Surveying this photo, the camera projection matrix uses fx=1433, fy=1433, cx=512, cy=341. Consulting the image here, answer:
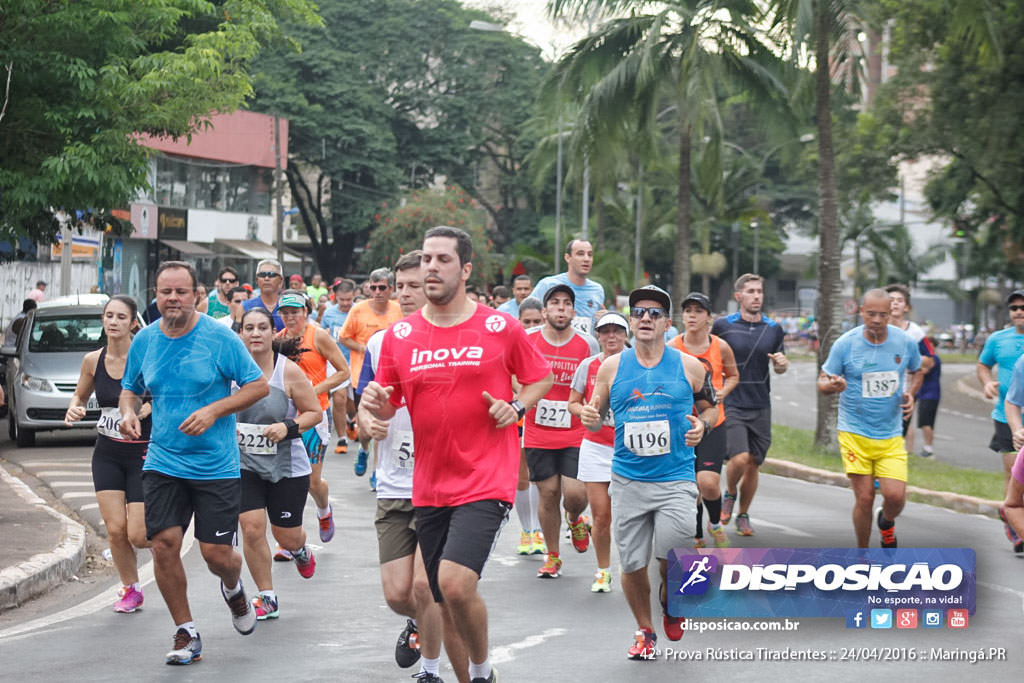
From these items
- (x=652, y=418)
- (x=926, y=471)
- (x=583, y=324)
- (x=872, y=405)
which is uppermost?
(x=583, y=324)

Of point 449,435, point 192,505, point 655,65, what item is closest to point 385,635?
point 192,505

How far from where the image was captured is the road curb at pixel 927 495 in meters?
13.0

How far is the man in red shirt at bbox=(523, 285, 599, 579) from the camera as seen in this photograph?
9.50 meters

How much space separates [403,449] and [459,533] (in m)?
1.11

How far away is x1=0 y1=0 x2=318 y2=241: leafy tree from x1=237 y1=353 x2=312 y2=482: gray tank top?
349 inches

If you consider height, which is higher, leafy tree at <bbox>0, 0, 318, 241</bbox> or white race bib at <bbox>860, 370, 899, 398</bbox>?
leafy tree at <bbox>0, 0, 318, 241</bbox>

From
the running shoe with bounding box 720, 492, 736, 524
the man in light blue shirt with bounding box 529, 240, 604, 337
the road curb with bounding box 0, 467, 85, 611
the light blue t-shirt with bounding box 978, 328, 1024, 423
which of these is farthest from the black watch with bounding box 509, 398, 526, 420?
the light blue t-shirt with bounding box 978, 328, 1024, 423

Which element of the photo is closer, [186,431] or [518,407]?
[518,407]

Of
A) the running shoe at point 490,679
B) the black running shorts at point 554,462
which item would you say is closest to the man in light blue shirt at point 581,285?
the black running shorts at point 554,462

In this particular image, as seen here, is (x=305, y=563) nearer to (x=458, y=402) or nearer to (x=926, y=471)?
(x=458, y=402)

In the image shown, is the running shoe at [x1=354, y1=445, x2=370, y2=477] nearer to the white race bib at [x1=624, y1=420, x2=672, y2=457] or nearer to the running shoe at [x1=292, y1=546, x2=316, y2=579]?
the running shoe at [x1=292, y1=546, x2=316, y2=579]

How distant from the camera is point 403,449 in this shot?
675cm

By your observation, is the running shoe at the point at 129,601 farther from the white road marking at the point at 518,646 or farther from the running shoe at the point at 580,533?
the running shoe at the point at 580,533

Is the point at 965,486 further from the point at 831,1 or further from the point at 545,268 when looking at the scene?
the point at 545,268
